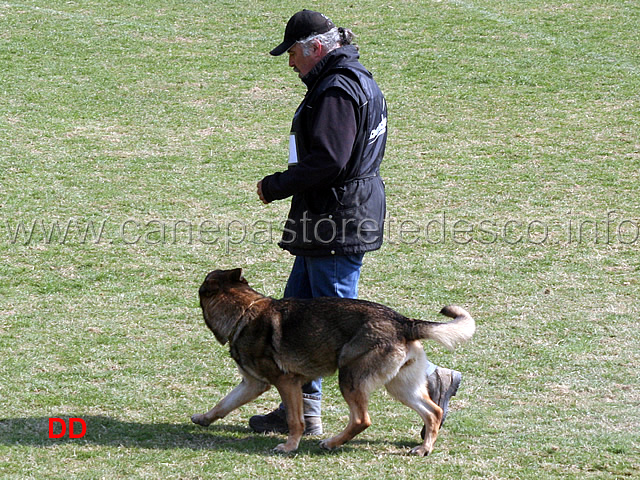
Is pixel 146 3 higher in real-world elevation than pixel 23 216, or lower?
higher

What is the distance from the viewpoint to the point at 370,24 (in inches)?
590

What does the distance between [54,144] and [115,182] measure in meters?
1.43

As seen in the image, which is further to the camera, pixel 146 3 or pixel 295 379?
pixel 146 3

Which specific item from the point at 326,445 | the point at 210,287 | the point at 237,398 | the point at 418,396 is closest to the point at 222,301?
the point at 210,287

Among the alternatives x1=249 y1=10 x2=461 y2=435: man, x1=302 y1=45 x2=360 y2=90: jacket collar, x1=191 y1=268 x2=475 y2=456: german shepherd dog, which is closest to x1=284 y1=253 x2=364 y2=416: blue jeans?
x1=249 y1=10 x2=461 y2=435: man

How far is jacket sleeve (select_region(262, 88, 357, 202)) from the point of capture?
445cm

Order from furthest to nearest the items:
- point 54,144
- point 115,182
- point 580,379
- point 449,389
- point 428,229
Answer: point 54,144 < point 115,182 < point 428,229 < point 580,379 < point 449,389

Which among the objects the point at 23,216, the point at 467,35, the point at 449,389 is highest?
the point at 467,35

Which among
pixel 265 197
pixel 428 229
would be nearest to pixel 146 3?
pixel 428 229

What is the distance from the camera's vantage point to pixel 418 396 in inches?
180

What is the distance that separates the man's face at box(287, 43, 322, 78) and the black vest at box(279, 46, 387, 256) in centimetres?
6

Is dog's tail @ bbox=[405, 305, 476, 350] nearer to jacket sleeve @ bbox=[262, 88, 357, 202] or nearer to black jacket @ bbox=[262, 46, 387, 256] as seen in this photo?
black jacket @ bbox=[262, 46, 387, 256]

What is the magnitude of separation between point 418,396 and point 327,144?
137 cm

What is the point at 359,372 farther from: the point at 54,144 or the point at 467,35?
the point at 467,35
